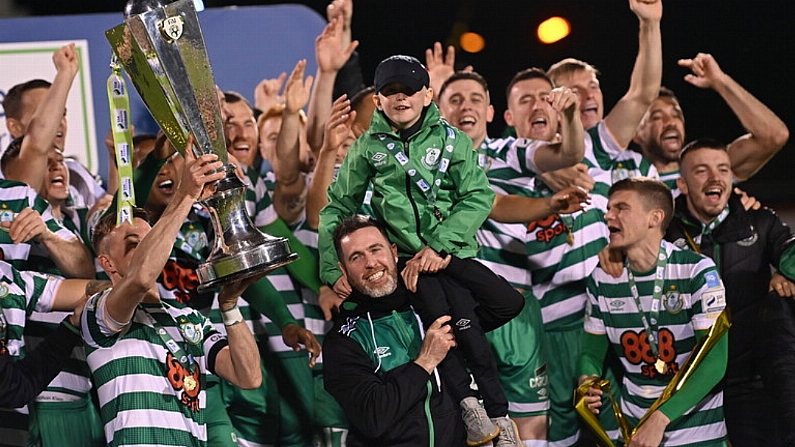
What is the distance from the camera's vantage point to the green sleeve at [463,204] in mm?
3102

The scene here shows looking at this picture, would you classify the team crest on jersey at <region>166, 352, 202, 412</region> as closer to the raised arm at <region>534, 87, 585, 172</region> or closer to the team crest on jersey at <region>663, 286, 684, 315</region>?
the raised arm at <region>534, 87, 585, 172</region>

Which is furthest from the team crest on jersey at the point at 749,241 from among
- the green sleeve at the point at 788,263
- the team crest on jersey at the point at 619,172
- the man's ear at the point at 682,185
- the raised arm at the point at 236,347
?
the raised arm at the point at 236,347

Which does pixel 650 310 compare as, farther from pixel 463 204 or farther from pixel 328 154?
pixel 328 154

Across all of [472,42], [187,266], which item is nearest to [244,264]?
[187,266]

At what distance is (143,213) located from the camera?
330 centimetres

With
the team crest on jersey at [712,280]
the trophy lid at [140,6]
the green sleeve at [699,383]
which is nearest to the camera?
the trophy lid at [140,6]

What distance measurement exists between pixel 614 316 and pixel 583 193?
0.47 meters

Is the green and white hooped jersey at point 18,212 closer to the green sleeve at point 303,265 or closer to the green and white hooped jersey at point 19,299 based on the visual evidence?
the green and white hooped jersey at point 19,299

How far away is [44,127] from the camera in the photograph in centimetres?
382

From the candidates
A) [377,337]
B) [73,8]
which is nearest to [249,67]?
[73,8]

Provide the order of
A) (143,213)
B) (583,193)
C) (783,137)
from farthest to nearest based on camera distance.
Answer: (783,137), (583,193), (143,213)

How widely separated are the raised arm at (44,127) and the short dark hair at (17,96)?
513mm

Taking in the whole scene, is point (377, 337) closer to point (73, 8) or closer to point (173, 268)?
point (173, 268)

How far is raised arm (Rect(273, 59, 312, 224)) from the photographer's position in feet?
12.9
